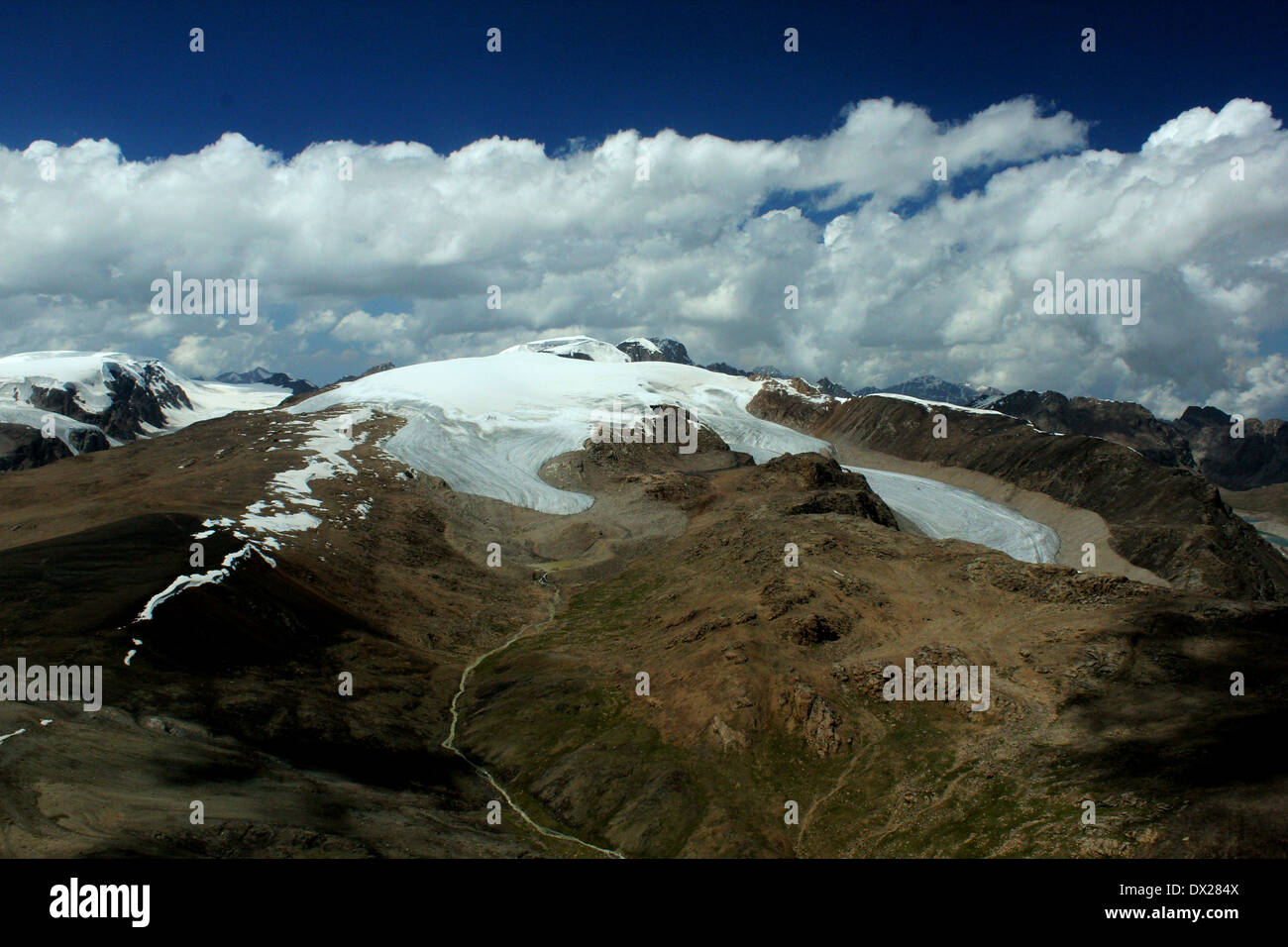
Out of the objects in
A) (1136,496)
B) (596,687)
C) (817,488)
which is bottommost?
(596,687)

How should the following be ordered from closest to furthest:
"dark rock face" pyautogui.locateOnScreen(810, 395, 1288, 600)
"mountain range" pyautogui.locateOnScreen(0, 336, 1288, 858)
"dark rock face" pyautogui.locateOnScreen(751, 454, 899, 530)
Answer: "mountain range" pyautogui.locateOnScreen(0, 336, 1288, 858) < "dark rock face" pyautogui.locateOnScreen(751, 454, 899, 530) < "dark rock face" pyautogui.locateOnScreen(810, 395, 1288, 600)

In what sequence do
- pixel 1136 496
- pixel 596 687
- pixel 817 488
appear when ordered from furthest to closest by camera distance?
pixel 1136 496
pixel 817 488
pixel 596 687

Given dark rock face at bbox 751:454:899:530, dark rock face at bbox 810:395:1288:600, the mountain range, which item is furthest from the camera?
dark rock face at bbox 810:395:1288:600

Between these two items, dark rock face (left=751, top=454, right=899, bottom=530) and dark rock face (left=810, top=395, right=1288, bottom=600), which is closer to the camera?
dark rock face (left=751, top=454, right=899, bottom=530)

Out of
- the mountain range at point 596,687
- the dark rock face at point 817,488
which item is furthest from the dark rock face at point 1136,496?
the mountain range at point 596,687

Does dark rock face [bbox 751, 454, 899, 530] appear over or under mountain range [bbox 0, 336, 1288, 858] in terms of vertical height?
over

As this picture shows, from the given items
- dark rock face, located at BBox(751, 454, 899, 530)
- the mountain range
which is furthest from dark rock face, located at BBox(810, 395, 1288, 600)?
the mountain range

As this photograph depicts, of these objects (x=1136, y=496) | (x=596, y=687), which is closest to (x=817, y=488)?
(x=596, y=687)

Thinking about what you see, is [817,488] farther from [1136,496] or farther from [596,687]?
[1136,496]

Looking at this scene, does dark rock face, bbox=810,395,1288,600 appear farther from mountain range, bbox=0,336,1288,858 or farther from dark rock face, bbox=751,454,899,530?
mountain range, bbox=0,336,1288,858
